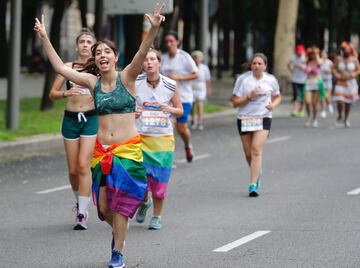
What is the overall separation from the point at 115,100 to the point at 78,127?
2668mm

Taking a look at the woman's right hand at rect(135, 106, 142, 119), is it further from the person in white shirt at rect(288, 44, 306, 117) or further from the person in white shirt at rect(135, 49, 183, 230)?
the person in white shirt at rect(288, 44, 306, 117)

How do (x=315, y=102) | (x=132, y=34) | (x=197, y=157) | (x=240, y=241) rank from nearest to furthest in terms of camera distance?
(x=240, y=241) < (x=197, y=157) < (x=315, y=102) < (x=132, y=34)

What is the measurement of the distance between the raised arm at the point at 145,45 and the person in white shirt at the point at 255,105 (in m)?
5.28

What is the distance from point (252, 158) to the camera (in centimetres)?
1400

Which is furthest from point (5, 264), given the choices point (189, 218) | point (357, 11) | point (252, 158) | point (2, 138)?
point (357, 11)

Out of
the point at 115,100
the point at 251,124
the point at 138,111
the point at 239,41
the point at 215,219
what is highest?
the point at 115,100

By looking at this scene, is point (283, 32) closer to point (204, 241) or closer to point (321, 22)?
point (321, 22)

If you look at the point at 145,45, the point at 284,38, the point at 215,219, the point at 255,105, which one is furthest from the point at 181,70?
the point at 284,38

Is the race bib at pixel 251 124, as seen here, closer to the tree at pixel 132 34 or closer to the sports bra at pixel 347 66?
the sports bra at pixel 347 66

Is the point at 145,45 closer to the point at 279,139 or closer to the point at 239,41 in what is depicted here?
the point at 279,139

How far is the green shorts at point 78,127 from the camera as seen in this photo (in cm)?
1145

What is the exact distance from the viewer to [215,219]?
38.8 feet

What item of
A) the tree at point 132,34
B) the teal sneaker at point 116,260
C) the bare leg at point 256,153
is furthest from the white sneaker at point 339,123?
the teal sneaker at point 116,260

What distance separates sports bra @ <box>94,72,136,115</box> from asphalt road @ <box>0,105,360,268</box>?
47.0 inches
